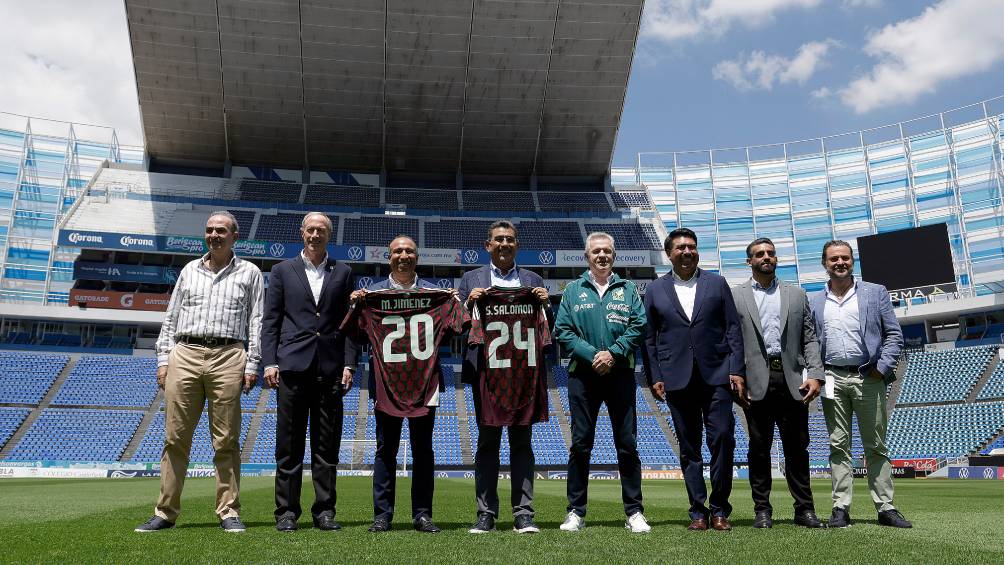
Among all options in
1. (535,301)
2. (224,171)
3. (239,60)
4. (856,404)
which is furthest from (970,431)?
(224,171)

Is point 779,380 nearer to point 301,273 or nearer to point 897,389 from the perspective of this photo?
point 301,273

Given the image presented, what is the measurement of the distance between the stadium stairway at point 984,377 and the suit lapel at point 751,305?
102 ft

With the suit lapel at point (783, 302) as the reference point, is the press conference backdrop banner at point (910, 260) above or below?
above

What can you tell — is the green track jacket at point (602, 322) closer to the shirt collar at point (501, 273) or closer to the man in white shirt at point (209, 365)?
the shirt collar at point (501, 273)

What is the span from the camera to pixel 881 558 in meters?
3.36

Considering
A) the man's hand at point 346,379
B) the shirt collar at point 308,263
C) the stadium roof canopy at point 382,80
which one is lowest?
the man's hand at point 346,379

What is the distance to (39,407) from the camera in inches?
1145

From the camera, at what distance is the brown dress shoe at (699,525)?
4595mm

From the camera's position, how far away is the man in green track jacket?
187 inches

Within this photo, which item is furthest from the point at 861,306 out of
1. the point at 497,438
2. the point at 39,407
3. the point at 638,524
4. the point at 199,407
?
the point at 39,407

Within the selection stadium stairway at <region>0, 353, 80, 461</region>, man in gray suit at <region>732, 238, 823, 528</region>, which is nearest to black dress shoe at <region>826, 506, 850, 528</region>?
man in gray suit at <region>732, 238, 823, 528</region>

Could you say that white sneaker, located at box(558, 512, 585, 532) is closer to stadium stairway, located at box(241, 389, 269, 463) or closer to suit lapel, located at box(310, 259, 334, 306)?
suit lapel, located at box(310, 259, 334, 306)

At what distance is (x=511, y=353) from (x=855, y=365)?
106 inches

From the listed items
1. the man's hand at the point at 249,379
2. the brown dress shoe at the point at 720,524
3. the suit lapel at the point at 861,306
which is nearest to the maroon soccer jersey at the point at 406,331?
the man's hand at the point at 249,379
